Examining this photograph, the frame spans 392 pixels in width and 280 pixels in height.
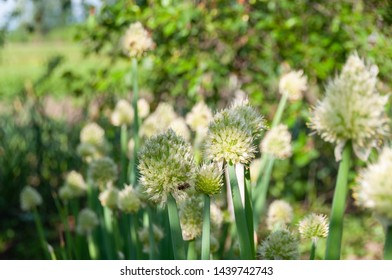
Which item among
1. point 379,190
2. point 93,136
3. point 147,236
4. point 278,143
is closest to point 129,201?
point 147,236

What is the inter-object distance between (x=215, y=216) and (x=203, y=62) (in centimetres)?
139

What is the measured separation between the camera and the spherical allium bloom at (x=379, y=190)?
2.25 feet

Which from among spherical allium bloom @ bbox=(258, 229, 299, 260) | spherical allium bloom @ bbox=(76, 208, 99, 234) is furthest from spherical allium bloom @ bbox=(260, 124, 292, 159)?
spherical allium bloom @ bbox=(76, 208, 99, 234)

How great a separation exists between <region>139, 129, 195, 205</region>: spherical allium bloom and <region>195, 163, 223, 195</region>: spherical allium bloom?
2 centimetres

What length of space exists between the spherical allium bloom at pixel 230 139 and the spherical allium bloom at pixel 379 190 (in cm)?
29

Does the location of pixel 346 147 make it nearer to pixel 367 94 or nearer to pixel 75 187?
pixel 367 94

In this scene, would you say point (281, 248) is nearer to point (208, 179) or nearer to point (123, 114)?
point (208, 179)

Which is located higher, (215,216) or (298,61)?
(298,61)

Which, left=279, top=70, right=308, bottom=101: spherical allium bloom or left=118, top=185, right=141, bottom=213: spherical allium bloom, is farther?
left=279, top=70, right=308, bottom=101: spherical allium bloom

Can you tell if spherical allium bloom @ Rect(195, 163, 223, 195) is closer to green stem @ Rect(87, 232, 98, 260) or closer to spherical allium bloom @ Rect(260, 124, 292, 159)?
spherical allium bloom @ Rect(260, 124, 292, 159)

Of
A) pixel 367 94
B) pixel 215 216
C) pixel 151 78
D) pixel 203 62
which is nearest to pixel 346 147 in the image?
pixel 367 94

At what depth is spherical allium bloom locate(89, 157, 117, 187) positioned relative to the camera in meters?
1.84

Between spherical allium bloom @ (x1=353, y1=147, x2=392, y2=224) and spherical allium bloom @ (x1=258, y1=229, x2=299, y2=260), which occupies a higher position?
spherical allium bloom @ (x1=353, y1=147, x2=392, y2=224)

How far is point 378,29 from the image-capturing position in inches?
102
